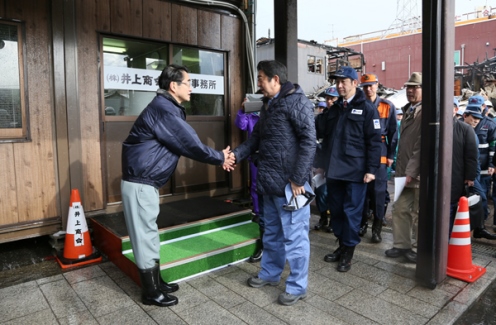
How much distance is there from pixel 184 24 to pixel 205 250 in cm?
355

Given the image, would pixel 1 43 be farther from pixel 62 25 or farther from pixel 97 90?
pixel 97 90

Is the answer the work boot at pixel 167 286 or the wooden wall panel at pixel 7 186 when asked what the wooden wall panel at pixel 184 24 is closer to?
the wooden wall panel at pixel 7 186

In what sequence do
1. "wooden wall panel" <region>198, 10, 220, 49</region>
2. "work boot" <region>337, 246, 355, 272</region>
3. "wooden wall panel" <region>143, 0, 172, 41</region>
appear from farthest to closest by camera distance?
"wooden wall panel" <region>198, 10, 220, 49</region> → "wooden wall panel" <region>143, 0, 172, 41</region> → "work boot" <region>337, 246, 355, 272</region>

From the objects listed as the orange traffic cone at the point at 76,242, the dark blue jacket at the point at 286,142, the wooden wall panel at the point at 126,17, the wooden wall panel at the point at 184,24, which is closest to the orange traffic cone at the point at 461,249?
the dark blue jacket at the point at 286,142

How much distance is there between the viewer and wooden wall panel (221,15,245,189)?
19.4 feet

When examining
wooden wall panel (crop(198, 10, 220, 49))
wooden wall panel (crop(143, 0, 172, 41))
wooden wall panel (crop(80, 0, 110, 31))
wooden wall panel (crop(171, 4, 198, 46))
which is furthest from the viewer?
wooden wall panel (crop(198, 10, 220, 49))

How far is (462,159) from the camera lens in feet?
12.8

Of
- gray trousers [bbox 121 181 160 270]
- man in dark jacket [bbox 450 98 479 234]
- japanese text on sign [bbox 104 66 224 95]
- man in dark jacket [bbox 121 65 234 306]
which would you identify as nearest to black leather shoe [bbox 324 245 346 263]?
man in dark jacket [bbox 450 98 479 234]

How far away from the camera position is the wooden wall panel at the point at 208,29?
18.4 feet

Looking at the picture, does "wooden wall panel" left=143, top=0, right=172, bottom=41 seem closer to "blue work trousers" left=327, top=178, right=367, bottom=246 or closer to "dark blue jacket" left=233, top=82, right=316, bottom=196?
"dark blue jacket" left=233, top=82, right=316, bottom=196

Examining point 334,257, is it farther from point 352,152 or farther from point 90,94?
point 90,94

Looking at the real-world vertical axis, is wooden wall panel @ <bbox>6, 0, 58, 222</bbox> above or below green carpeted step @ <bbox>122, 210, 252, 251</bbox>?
above

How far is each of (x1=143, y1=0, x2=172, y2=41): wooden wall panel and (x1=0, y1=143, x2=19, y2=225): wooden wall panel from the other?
7.78ft

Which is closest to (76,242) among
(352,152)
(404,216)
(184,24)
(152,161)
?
(152,161)
